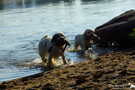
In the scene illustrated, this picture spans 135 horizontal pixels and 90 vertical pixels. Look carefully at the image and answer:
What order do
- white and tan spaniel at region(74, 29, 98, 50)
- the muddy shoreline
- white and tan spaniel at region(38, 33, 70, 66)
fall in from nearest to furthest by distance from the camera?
1. the muddy shoreline
2. white and tan spaniel at region(38, 33, 70, 66)
3. white and tan spaniel at region(74, 29, 98, 50)

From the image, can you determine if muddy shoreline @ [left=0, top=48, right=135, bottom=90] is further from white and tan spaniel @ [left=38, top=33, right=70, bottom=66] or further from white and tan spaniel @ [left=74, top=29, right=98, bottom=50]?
white and tan spaniel @ [left=74, top=29, right=98, bottom=50]

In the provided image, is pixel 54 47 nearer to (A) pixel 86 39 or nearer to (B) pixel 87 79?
(A) pixel 86 39

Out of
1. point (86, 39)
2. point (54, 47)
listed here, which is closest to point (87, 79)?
point (54, 47)

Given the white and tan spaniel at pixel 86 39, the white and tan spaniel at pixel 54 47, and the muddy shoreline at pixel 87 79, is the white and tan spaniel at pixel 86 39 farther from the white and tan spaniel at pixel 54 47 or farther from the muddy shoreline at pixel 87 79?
the muddy shoreline at pixel 87 79

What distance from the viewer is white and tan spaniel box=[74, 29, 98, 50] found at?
41.9 ft

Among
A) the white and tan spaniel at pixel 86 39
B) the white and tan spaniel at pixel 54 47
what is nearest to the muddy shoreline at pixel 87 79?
the white and tan spaniel at pixel 54 47

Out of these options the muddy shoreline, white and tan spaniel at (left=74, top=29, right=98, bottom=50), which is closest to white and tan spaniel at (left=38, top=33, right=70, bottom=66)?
the muddy shoreline

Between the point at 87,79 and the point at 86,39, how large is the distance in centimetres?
599

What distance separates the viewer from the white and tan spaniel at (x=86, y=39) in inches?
503

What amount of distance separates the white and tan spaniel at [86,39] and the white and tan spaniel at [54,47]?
236cm

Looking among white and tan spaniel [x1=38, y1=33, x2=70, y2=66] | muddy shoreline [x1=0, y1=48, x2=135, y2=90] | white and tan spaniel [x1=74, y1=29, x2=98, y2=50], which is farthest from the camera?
white and tan spaniel [x1=74, y1=29, x2=98, y2=50]

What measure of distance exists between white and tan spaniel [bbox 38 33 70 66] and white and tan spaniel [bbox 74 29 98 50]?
236 cm

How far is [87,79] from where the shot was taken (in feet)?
23.3

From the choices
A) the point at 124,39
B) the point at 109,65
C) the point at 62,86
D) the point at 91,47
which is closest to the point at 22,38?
the point at 91,47
